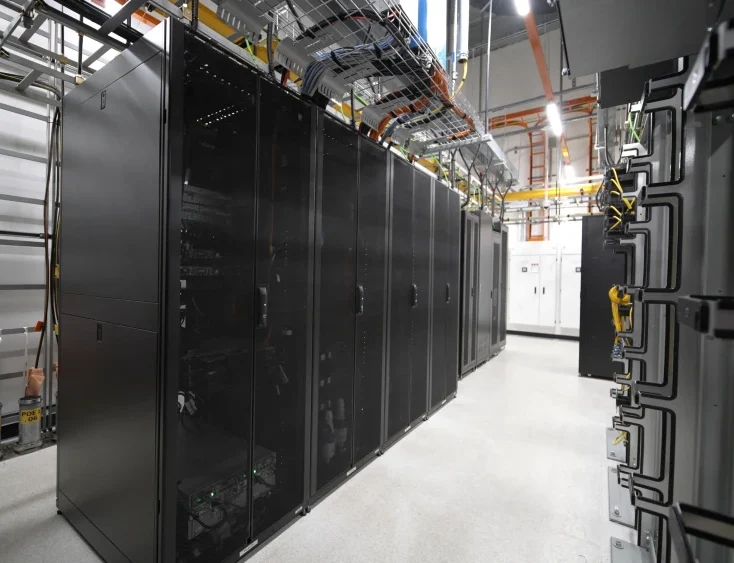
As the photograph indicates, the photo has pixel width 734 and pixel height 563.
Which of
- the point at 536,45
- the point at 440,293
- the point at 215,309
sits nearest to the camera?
the point at 215,309

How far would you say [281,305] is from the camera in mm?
1773

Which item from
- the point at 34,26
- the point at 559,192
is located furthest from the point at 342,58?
the point at 559,192

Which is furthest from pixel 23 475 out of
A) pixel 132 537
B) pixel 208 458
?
pixel 208 458

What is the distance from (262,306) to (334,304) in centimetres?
58

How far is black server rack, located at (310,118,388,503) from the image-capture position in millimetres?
2043

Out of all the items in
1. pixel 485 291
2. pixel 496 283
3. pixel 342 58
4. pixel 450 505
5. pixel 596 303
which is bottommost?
pixel 450 505

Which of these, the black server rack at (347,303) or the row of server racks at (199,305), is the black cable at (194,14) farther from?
the black server rack at (347,303)

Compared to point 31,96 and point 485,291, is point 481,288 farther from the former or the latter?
point 31,96

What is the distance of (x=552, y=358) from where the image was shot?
6004mm

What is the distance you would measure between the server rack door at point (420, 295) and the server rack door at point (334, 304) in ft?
2.92

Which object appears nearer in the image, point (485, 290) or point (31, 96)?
point (31, 96)

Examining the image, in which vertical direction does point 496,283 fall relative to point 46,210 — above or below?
below

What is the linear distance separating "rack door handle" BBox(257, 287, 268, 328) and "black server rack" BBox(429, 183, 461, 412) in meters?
2.03

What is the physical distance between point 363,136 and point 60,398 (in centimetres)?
225
